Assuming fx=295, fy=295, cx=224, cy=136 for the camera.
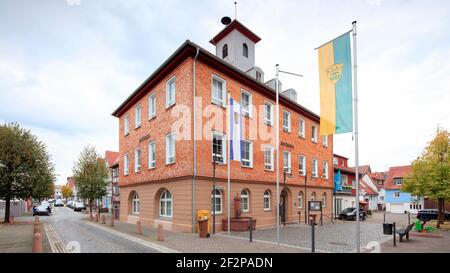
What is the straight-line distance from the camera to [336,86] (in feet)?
35.3

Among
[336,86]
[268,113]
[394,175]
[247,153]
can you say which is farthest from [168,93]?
[394,175]

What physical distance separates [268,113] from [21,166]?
20.8 metres

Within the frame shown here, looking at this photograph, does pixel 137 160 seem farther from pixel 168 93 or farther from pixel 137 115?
pixel 168 93

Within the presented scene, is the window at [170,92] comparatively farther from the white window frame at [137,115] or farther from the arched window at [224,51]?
the arched window at [224,51]

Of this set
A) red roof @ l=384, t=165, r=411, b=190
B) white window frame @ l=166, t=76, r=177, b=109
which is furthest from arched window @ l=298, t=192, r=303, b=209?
red roof @ l=384, t=165, r=411, b=190

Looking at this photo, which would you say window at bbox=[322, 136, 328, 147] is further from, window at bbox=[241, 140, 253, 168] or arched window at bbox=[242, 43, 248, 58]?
window at bbox=[241, 140, 253, 168]

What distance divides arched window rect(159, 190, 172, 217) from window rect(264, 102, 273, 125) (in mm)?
9248

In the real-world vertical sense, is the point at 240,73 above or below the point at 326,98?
above

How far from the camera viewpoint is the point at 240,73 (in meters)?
20.1

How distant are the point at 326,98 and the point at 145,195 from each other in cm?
1542

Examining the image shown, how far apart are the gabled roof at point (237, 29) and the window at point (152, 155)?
12.2 m
